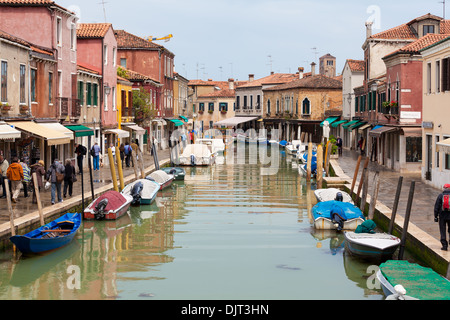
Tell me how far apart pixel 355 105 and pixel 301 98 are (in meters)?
18.6

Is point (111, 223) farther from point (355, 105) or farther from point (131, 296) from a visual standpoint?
point (355, 105)

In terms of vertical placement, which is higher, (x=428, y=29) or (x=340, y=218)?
(x=428, y=29)

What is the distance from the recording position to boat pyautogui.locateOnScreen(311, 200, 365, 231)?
19.6 metres

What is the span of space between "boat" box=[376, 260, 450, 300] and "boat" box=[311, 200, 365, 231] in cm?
633

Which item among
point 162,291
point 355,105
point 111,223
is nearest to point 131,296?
point 162,291

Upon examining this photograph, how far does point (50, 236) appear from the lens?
659 inches

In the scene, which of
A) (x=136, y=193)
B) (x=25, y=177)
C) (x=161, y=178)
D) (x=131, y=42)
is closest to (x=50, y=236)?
(x=25, y=177)

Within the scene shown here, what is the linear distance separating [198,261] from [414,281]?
574cm

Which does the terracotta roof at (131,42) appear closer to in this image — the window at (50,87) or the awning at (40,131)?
the window at (50,87)

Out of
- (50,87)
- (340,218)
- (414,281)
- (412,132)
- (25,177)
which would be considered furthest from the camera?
(412,132)

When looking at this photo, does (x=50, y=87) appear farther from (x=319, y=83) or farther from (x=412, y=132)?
(x=319, y=83)

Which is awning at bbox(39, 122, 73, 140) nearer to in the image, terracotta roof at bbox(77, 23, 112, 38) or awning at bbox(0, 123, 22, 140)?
awning at bbox(0, 123, 22, 140)

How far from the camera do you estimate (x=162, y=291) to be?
43.9 ft

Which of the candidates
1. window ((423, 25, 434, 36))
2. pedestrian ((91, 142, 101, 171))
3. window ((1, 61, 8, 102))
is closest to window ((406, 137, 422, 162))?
window ((423, 25, 434, 36))
